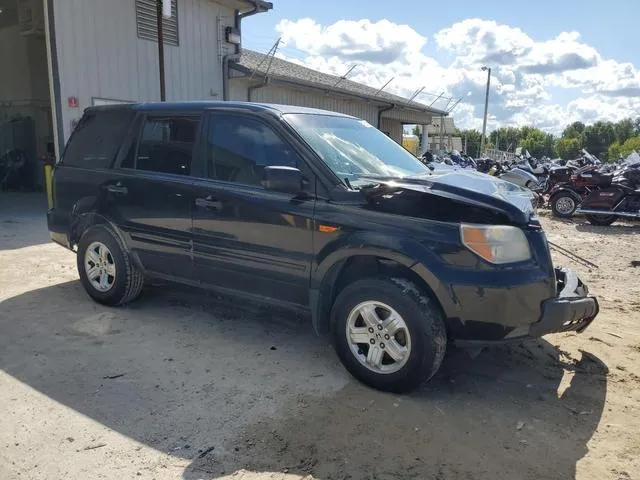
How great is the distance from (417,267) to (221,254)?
1.65 meters

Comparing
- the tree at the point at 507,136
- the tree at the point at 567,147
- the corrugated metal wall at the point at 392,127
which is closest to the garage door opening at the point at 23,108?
the corrugated metal wall at the point at 392,127

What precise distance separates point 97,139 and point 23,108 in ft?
43.6

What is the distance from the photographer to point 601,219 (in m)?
11.3

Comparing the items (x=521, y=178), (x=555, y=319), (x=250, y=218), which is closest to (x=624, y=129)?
(x=521, y=178)

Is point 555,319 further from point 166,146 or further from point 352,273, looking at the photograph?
point 166,146

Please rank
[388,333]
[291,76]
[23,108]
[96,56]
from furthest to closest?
1. [23,108]
2. [291,76]
3. [96,56]
4. [388,333]

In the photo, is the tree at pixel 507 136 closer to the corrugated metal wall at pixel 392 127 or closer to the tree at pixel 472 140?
the tree at pixel 472 140

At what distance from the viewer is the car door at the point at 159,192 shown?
4.50 m

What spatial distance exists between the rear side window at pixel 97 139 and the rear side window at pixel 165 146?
0.26 m

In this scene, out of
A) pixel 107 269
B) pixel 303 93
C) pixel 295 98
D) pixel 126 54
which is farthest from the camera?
pixel 303 93

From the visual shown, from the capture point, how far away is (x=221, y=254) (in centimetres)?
426

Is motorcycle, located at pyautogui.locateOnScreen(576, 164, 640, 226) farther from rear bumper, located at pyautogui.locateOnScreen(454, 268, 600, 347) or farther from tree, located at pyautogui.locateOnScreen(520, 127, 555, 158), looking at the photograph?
tree, located at pyautogui.locateOnScreen(520, 127, 555, 158)

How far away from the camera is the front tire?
3.35 meters

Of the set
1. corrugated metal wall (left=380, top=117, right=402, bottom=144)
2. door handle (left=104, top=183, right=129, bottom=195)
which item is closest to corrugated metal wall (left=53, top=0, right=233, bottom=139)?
door handle (left=104, top=183, right=129, bottom=195)
